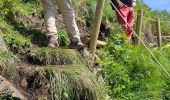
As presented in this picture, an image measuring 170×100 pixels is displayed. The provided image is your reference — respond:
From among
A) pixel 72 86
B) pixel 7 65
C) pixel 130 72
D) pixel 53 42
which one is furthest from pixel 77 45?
pixel 7 65

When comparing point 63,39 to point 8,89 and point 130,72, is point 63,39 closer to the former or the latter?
point 130,72

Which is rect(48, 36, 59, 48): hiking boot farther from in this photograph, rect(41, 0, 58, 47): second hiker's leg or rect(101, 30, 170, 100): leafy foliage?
rect(101, 30, 170, 100): leafy foliage

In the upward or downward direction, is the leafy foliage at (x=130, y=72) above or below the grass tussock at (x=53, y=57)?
below

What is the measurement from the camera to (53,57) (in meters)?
7.09

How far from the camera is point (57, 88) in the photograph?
6.36 metres

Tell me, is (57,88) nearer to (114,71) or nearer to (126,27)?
(114,71)

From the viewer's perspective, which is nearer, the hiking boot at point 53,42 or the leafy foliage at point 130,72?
the hiking boot at point 53,42

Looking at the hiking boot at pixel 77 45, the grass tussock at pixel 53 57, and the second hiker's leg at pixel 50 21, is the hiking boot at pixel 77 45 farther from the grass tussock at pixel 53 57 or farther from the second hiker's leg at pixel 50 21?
the grass tussock at pixel 53 57

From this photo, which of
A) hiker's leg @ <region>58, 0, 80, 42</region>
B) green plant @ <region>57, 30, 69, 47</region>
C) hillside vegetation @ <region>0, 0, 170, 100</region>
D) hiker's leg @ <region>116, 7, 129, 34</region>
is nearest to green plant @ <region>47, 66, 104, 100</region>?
hillside vegetation @ <region>0, 0, 170, 100</region>

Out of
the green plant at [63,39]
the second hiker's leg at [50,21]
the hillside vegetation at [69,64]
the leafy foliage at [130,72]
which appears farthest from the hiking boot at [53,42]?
the leafy foliage at [130,72]

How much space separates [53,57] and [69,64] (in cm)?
25

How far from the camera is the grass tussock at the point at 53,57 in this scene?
705 centimetres

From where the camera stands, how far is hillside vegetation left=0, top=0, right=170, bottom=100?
6457 millimetres

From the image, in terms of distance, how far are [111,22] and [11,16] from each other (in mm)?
Answer: 3046
